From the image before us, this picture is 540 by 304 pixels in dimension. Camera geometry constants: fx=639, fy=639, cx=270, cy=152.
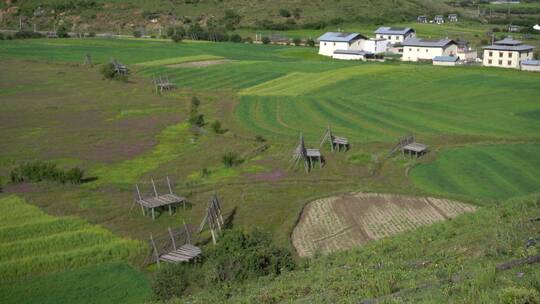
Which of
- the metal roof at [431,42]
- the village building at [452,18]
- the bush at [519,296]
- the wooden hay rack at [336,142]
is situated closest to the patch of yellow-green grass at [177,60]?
the metal roof at [431,42]

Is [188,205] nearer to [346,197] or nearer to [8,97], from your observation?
[346,197]

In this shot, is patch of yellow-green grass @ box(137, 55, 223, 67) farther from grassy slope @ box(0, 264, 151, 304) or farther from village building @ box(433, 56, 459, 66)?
grassy slope @ box(0, 264, 151, 304)

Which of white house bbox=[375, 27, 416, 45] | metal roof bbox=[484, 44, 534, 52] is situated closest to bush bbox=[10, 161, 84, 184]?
metal roof bbox=[484, 44, 534, 52]

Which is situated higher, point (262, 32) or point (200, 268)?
point (262, 32)

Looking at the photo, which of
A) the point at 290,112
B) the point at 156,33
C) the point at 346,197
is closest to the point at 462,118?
the point at 290,112

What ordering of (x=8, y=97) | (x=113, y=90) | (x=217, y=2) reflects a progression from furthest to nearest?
(x=217, y=2)
(x=113, y=90)
(x=8, y=97)

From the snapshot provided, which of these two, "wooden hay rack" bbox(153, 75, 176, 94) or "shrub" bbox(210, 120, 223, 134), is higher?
"wooden hay rack" bbox(153, 75, 176, 94)
